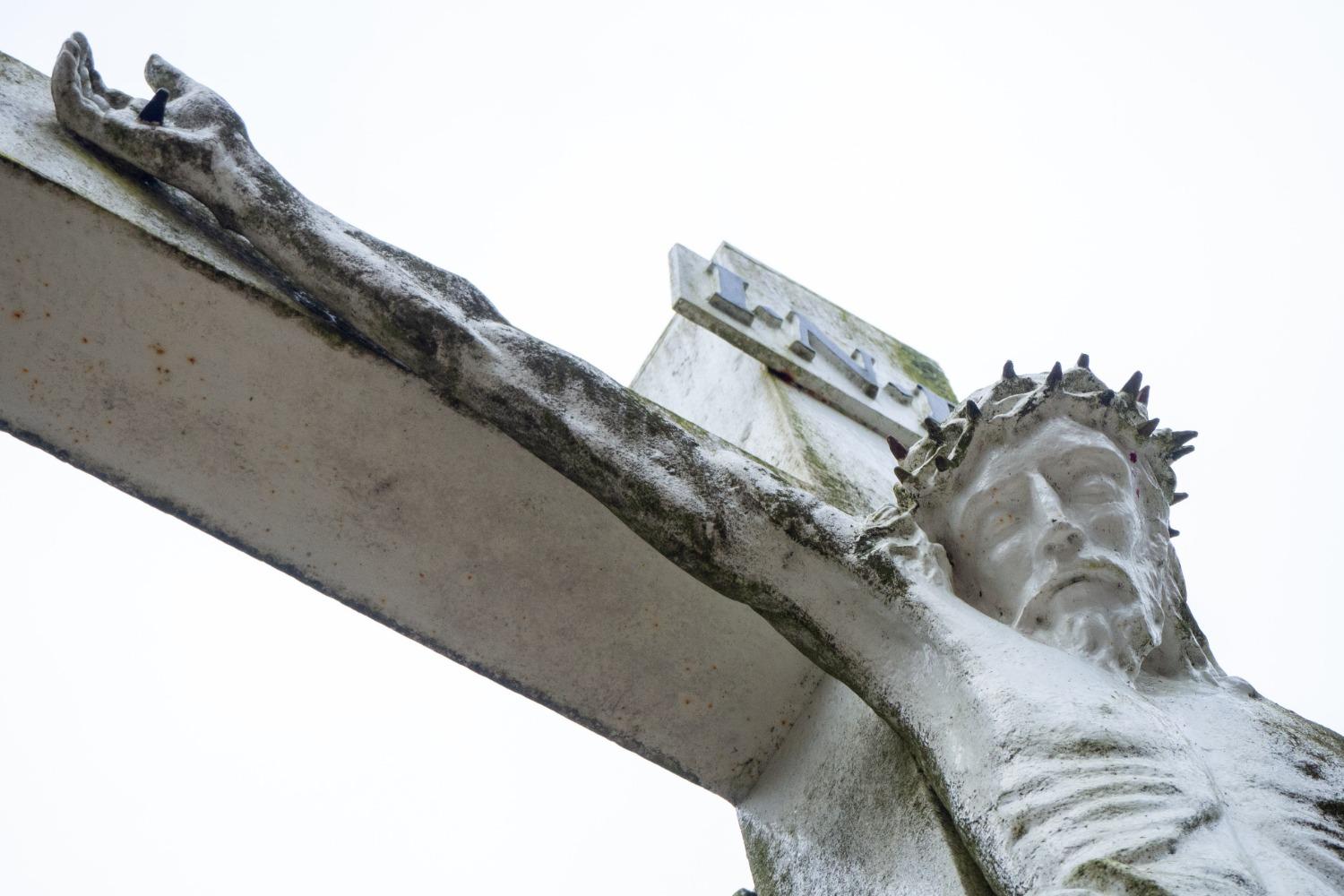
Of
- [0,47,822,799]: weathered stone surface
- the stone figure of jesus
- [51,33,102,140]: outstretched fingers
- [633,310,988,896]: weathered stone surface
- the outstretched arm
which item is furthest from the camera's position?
[51,33,102,140]: outstretched fingers

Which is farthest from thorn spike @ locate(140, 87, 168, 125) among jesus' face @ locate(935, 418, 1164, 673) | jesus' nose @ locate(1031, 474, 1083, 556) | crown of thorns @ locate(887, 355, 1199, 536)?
jesus' nose @ locate(1031, 474, 1083, 556)

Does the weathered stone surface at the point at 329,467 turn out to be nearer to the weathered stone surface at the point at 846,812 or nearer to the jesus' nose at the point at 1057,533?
the weathered stone surface at the point at 846,812

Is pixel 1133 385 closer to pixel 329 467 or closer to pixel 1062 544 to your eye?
pixel 1062 544

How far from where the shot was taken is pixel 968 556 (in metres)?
2.28

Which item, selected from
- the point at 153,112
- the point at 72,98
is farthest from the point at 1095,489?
the point at 72,98

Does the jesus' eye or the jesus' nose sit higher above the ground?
the jesus' eye

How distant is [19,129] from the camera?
227cm

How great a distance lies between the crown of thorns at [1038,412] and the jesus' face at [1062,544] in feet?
0.12

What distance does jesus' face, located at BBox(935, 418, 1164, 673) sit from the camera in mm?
2135

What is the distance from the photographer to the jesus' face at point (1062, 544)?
2.13m

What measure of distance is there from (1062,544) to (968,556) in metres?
0.18

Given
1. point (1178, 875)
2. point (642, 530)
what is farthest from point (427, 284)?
point (1178, 875)

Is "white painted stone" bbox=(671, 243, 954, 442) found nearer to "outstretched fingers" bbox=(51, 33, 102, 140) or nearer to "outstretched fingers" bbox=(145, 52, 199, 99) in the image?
"outstretched fingers" bbox=(145, 52, 199, 99)

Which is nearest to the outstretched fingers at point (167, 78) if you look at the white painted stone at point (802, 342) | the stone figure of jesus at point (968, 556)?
the stone figure of jesus at point (968, 556)
